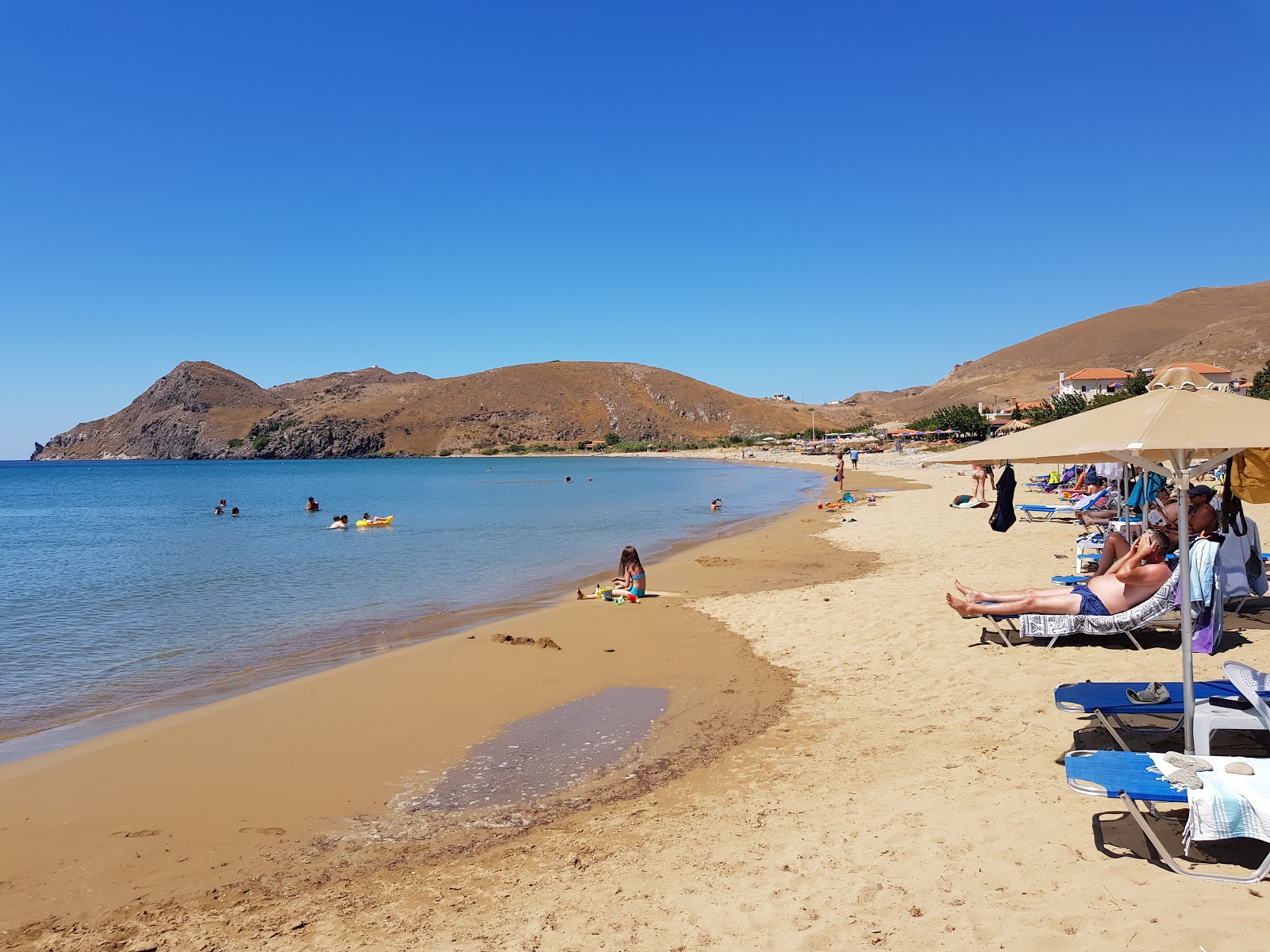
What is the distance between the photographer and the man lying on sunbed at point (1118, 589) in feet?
23.2

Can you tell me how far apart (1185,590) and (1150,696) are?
780 mm

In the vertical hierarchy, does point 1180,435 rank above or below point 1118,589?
above

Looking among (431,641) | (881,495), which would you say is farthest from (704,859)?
(881,495)

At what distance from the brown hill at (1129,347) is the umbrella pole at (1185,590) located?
102 meters

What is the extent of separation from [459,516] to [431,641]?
2286cm

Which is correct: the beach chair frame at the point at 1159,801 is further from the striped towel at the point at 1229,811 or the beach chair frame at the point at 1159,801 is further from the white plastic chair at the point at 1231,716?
the white plastic chair at the point at 1231,716

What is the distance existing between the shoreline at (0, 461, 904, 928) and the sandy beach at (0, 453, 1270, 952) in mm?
30

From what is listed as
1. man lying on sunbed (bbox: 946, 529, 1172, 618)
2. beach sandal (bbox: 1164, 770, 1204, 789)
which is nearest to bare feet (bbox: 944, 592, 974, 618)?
man lying on sunbed (bbox: 946, 529, 1172, 618)

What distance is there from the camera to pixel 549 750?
6.23 meters

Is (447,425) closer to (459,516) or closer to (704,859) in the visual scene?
(459,516)

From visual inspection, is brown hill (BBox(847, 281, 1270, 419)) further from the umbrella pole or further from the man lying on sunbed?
the umbrella pole

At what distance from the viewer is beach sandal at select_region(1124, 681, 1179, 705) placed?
4.73m

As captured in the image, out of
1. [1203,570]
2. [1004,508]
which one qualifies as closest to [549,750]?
[1203,570]

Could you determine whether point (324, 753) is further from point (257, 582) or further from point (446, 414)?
point (446, 414)
